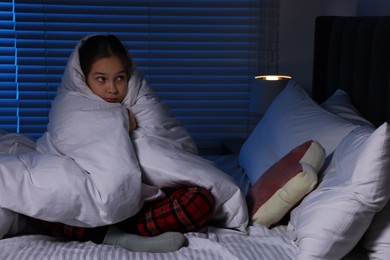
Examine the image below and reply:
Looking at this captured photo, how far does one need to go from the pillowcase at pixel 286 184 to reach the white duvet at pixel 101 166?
→ 0.20 feet

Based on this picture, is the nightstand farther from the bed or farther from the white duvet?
the white duvet

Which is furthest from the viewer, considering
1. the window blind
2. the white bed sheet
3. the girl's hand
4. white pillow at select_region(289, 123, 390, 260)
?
the window blind

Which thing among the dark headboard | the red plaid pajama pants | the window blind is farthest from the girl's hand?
the window blind

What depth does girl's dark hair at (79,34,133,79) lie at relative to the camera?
2.06 metres

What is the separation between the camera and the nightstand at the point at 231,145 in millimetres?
3192

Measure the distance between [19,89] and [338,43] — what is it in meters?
1.79

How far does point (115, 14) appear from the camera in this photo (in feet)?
11.2

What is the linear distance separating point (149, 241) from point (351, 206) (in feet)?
1.86

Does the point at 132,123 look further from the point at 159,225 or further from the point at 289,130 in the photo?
the point at 289,130

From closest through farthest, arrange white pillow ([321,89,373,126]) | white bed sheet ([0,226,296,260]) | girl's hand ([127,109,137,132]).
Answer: white bed sheet ([0,226,296,260])
girl's hand ([127,109,137,132])
white pillow ([321,89,373,126])

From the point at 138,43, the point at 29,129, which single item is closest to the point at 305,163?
the point at 138,43

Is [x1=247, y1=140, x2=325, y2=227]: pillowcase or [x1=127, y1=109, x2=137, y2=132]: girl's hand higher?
[x1=127, y1=109, x2=137, y2=132]: girl's hand

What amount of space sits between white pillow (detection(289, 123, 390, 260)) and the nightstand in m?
1.59

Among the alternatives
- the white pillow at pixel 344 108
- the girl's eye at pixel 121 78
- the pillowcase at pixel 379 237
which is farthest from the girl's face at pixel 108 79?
the pillowcase at pixel 379 237
